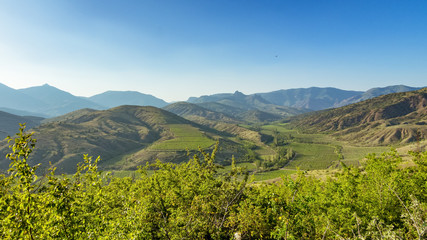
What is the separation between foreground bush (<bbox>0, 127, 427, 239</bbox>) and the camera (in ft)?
36.9

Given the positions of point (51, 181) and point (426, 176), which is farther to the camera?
point (426, 176)

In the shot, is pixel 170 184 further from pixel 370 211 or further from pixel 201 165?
pixel 370 211

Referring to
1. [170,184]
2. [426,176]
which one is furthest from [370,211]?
[170,184]

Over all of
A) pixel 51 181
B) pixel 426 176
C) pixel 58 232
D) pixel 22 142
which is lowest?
pixel 426 176

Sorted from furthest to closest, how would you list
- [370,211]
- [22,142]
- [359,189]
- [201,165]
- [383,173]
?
[201,165] → [359,189] → [383,173] → [370,211] → [22,142]

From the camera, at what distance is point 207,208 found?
2159 centimetres

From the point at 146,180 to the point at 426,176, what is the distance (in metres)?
43.3

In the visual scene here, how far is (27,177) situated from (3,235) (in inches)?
189

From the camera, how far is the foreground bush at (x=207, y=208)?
11234 mm

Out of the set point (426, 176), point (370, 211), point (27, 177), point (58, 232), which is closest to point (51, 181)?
point (27, 177)

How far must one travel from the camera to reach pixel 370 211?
24688mm

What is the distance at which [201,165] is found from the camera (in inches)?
1282

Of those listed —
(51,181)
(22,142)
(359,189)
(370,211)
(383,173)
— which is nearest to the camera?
(22,142)

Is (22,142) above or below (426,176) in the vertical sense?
above
